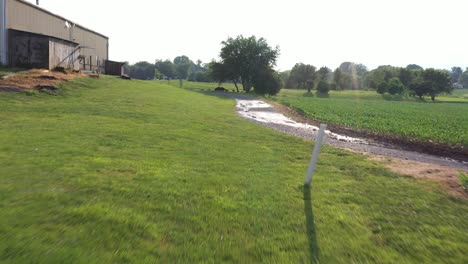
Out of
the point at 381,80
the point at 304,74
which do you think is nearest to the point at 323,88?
the point at 304,74

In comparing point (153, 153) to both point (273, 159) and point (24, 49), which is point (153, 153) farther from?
point (24, 49)

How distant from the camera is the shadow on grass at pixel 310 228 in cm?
368

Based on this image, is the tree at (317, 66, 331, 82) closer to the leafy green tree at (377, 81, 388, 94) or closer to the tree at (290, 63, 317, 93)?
the tree at (290, 63, 317, 93)

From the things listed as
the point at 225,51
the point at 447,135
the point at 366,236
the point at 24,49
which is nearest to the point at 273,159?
the point at 366,236

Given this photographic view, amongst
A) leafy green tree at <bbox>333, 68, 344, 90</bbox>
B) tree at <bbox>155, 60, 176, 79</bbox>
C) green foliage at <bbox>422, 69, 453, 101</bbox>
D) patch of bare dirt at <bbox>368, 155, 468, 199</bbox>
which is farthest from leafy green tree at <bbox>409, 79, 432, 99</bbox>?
tree at <bbox>155, 60, 176, 79</bbox>

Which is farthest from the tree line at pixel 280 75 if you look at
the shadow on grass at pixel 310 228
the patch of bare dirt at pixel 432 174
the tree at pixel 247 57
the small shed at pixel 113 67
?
the shadow on grass at pixel 310 228

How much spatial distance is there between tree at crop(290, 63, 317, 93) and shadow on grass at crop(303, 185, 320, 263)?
10788 centimetres

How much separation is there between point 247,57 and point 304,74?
5441cm

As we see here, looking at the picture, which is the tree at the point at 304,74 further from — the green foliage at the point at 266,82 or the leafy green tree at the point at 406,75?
the green foliage at the point at 266,82

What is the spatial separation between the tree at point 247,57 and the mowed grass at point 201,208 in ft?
188

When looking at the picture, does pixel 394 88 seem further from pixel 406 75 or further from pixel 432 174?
pixel 432 174

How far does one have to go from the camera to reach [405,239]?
427cm

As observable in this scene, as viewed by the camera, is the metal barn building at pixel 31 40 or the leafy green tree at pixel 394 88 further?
the leafy green tree at pixel 394 88

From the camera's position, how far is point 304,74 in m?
114
